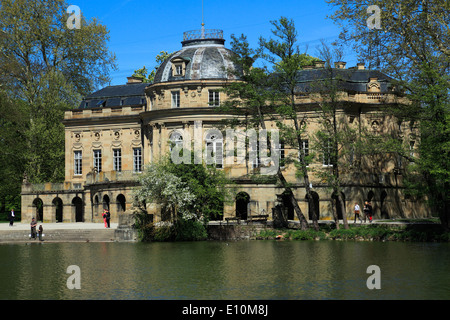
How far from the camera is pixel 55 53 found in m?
69.4

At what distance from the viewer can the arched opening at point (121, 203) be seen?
187 feet

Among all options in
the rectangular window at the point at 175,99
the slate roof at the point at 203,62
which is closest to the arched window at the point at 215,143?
the rectangular window at the point at 175,99

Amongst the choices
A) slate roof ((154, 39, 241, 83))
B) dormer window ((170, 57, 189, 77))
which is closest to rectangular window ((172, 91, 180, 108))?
slate roof ((154, 39, 241, 83))

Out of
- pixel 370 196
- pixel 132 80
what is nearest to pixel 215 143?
pixel 370 196

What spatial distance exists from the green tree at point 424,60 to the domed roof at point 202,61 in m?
18.3

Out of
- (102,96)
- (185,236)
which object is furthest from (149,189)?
(102,96)

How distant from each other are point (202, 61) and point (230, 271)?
34.3 meters

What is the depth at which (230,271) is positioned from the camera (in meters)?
28.0

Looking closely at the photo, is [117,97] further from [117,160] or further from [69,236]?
[69,236]

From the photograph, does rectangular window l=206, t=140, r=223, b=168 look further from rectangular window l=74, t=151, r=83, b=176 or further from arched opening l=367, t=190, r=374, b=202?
rectangular window l=74, t=151, r=83, b=176

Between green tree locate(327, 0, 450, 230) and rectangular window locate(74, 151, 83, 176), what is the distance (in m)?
32.0

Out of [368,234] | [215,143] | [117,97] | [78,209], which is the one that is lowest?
[368,234]

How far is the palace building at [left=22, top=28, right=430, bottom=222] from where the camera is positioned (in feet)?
178
